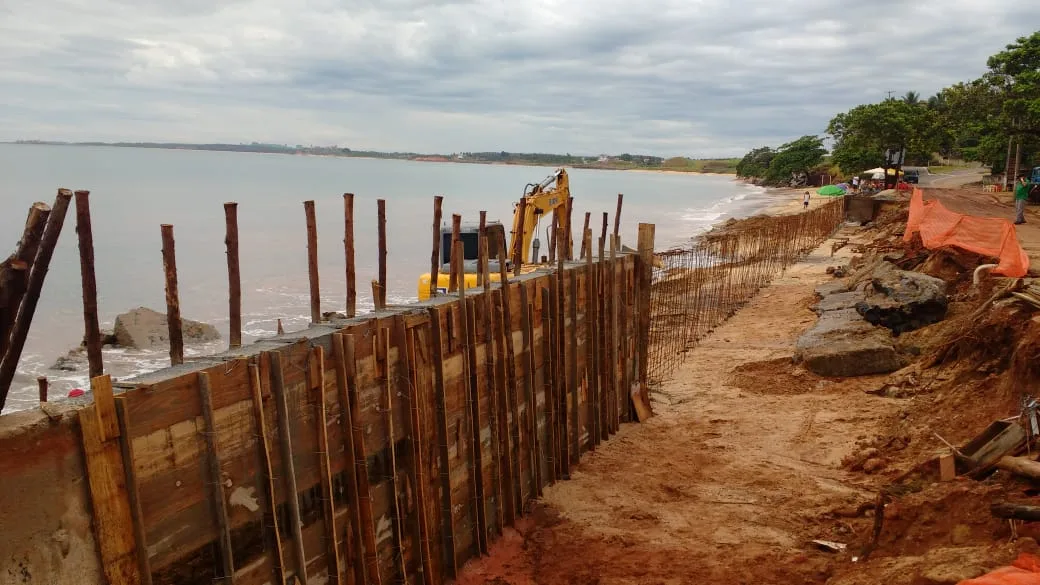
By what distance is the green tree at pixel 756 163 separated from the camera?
140m

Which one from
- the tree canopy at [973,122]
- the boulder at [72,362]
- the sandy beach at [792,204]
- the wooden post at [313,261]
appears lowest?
the boulder at [72,362]

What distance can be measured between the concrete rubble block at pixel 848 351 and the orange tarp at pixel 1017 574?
26.1ft

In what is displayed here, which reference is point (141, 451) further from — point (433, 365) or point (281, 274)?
point (281, 274)

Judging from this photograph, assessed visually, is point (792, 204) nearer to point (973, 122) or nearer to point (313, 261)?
point (973, 122)

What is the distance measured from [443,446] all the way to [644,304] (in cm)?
526

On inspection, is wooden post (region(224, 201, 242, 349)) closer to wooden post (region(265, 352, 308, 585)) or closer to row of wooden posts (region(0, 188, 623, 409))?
row of wooden posts (region(0, 188, 623, 409))

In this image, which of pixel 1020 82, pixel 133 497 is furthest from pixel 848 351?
pixel 1020 82

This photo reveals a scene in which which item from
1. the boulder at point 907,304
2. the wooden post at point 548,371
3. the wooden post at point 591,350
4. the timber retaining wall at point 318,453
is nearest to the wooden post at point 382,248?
the timber retaining wall at point 318,453

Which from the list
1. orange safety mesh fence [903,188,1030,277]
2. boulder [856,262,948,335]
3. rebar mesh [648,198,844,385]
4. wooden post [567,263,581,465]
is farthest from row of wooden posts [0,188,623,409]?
orange safety mesh fence [903,188,1030,277]

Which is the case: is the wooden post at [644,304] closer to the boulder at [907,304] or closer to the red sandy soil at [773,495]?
the red sandy soil at [773,495]

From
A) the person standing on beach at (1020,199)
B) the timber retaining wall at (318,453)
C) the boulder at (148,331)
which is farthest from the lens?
the person standing on beach at (1020,199)

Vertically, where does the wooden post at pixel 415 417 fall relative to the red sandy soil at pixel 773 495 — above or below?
above

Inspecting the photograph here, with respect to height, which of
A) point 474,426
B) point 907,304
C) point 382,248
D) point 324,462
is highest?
point 382,248

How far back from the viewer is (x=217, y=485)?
4.54 m
